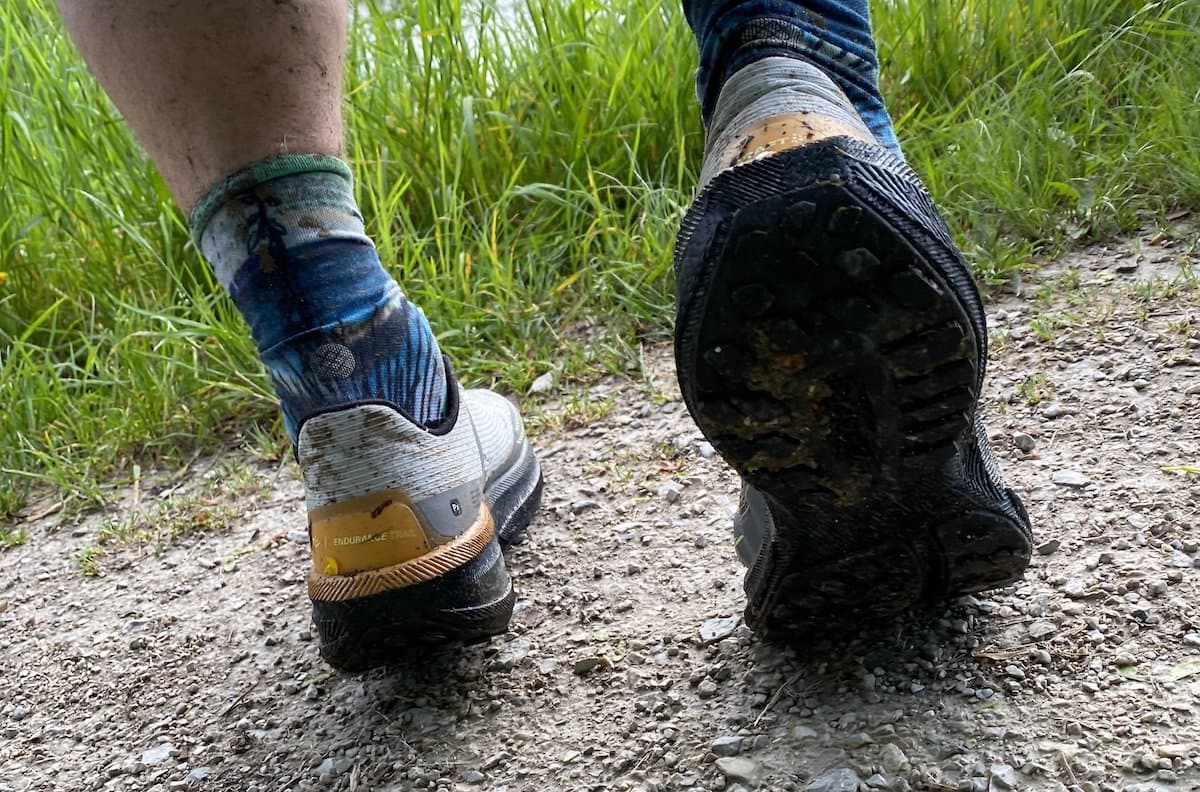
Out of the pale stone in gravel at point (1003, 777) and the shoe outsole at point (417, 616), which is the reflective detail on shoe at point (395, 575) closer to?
the shoe outsole at point (417, 616)

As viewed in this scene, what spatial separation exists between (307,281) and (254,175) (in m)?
0.12

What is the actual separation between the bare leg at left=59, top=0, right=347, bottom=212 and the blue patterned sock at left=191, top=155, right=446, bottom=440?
3cm

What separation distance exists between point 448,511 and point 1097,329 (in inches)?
47.0

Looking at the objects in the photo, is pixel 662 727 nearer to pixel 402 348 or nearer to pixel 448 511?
pixel 448 511

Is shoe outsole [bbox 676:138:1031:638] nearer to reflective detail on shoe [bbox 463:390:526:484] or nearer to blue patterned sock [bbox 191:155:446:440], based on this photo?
blue patterned sock [bbox 191:155:446:440]

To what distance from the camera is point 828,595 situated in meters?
1.17

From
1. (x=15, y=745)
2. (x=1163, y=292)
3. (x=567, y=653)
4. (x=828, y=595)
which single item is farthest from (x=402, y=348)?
(x=1163, y=292)

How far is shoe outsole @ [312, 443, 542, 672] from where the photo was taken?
4.04 ft

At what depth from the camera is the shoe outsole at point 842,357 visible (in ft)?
3.01

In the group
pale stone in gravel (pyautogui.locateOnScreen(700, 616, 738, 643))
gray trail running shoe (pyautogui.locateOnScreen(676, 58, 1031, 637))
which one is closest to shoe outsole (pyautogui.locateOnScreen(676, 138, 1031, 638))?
gray trail running shoe (pyautogui.locateOnScreen(676, 58, 1031, 637))

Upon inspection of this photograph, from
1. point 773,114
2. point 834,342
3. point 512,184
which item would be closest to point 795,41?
point 773,114

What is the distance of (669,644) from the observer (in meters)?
1.39

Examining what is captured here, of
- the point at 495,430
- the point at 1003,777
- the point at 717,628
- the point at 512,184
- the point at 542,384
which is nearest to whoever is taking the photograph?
the point at 1003,777

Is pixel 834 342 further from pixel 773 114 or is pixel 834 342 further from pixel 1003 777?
pixel 1003 777
